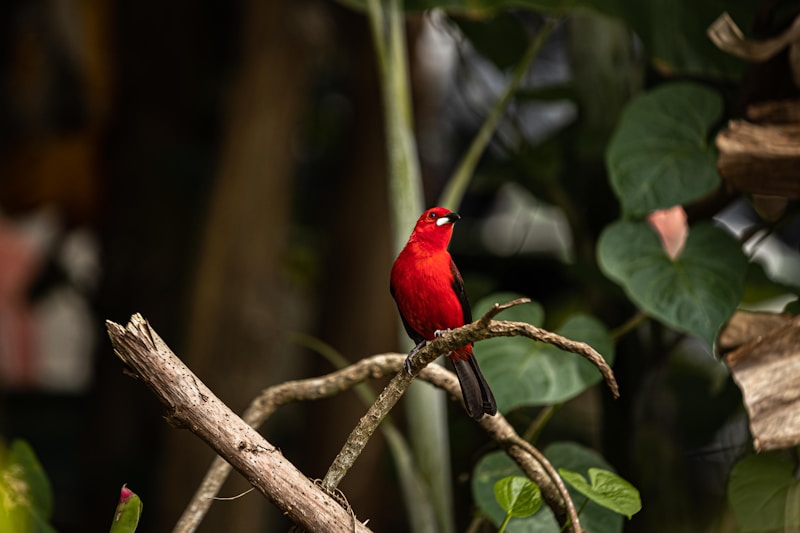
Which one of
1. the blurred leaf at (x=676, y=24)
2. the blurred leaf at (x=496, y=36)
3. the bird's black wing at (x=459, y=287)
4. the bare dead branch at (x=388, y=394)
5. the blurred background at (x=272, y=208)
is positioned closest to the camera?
the bare dead branch at (x=388, y=394)

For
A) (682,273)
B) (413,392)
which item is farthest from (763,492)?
(413,392)

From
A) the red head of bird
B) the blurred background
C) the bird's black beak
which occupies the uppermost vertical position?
the bird's black beak

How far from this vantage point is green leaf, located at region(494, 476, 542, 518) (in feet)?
2.15

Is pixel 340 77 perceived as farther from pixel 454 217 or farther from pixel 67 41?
pixel 454 217

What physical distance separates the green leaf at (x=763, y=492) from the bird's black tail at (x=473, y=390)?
356 mm

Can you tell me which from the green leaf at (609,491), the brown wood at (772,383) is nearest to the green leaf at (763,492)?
the brown wood at (772,383)

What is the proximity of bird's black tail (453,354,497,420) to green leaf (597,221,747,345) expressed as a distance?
0.98 ft

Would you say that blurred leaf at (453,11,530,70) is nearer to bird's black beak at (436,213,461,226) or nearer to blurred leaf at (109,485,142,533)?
bird's black beak at (436,213,461,226)

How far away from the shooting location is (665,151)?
967 millimetres

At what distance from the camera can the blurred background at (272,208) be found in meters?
1.26

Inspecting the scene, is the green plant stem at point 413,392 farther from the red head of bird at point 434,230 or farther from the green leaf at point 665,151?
the red head of bird at point 434,230

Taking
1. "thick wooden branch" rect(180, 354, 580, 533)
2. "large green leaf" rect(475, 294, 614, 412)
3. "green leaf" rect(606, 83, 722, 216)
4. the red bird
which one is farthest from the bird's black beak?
"green leaf" rect(606, 83, 722, 216)

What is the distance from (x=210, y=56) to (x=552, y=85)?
157cm

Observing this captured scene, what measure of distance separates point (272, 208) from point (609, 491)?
1.51m
